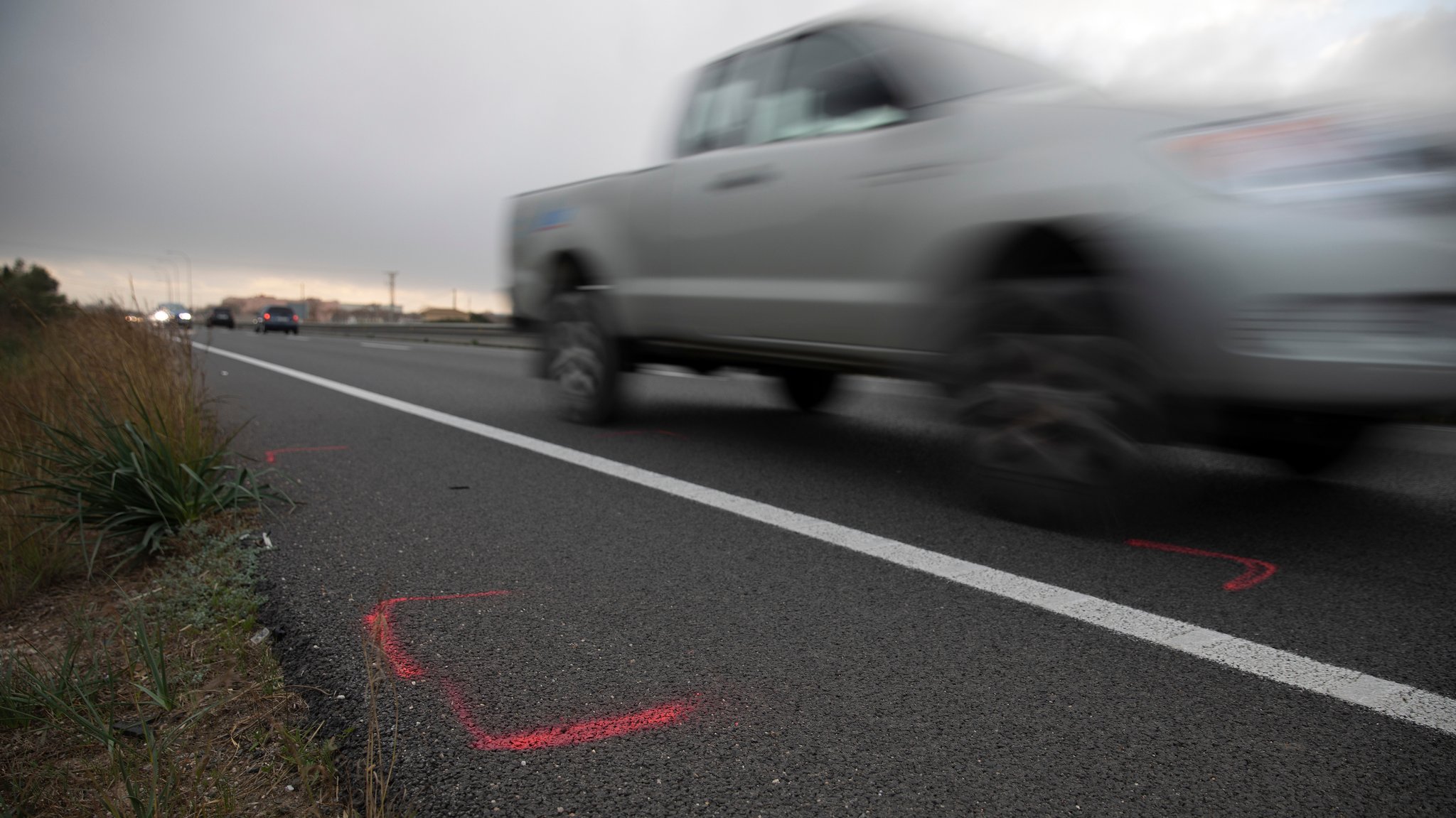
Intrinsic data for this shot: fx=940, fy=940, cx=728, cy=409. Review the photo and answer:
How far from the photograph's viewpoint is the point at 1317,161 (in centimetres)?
265

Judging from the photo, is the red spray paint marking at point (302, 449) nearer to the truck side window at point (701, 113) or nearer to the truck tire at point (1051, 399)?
the truck side window at point (701, 113)

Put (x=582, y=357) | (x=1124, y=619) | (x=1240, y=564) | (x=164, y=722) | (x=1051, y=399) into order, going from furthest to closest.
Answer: (x=582, y=357) → (x=1051, y=399) → (x=1240, y=564) → (x=1124, y=619) → (x=164, y=722)

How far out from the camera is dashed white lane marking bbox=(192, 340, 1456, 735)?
6.73ft

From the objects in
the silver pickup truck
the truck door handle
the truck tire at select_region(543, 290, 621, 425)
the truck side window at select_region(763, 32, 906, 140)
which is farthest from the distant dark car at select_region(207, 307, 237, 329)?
the truck side window at select_region(763, 32, 906, 140)

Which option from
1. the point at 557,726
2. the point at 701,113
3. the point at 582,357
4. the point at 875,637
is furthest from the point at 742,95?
the point at 557,726

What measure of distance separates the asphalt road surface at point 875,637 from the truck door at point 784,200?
0.73 metres

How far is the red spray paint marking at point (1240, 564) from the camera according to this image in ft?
9.34

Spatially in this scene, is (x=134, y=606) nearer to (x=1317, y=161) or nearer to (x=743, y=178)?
(x=743, y=178)

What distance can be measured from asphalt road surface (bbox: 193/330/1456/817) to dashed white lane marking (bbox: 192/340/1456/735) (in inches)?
0.5

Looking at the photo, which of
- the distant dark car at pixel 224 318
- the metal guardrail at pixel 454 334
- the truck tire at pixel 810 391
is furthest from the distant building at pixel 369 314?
the truck tire at pixel 810 391

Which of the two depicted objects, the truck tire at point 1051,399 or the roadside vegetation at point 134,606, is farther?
the truck tire at point 1051,399

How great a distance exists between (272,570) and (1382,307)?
11.1ft

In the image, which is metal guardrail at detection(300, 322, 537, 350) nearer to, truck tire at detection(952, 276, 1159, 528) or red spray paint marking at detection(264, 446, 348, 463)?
red spray paint marking at detection(264, 446, 348, 463)

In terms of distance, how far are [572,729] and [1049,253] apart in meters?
2.46
